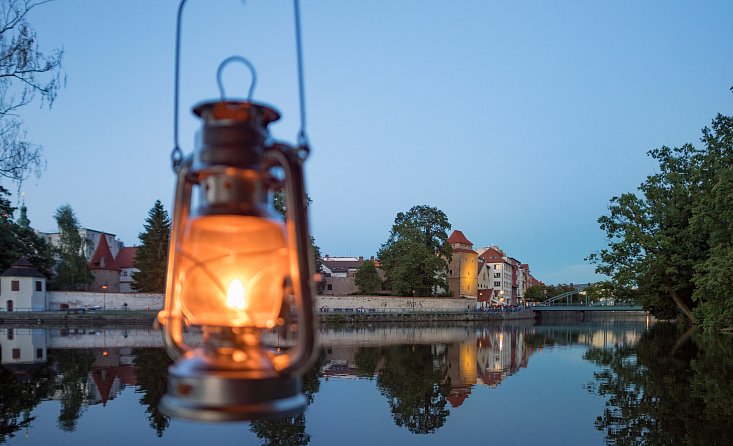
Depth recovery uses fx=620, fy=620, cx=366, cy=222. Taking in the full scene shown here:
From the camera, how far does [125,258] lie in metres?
75.4

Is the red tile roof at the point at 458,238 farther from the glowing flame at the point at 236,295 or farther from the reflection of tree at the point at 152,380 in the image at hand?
the glowing flame at the point at 236,295

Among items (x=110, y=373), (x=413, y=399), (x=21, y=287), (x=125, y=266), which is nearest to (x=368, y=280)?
(x=125, y=266)

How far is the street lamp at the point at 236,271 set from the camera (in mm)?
1050

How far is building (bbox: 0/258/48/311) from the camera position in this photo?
158ft

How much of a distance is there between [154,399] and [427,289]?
4788cm

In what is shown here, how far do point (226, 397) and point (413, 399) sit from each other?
1960 centimetres

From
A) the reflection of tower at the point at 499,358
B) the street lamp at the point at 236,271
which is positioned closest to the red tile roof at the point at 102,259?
the reflection of tower at the point at 499,358

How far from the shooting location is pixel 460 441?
612 inches

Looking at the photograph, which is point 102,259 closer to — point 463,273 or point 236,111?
point 463,273

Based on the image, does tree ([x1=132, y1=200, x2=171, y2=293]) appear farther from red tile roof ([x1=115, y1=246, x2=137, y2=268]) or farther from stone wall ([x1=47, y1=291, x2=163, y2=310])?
red tile roof ([x1=115, y1=246, x2=137, y2=268])

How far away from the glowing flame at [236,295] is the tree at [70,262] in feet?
203

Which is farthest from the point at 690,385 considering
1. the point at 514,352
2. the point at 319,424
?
the point at 514,352

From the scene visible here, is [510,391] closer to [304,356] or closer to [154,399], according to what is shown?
[154,399]

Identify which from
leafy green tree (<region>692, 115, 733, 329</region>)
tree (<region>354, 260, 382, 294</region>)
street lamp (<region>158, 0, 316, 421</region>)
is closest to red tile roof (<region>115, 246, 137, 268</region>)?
tree (<region>354, 260, 382, 294</region>)
